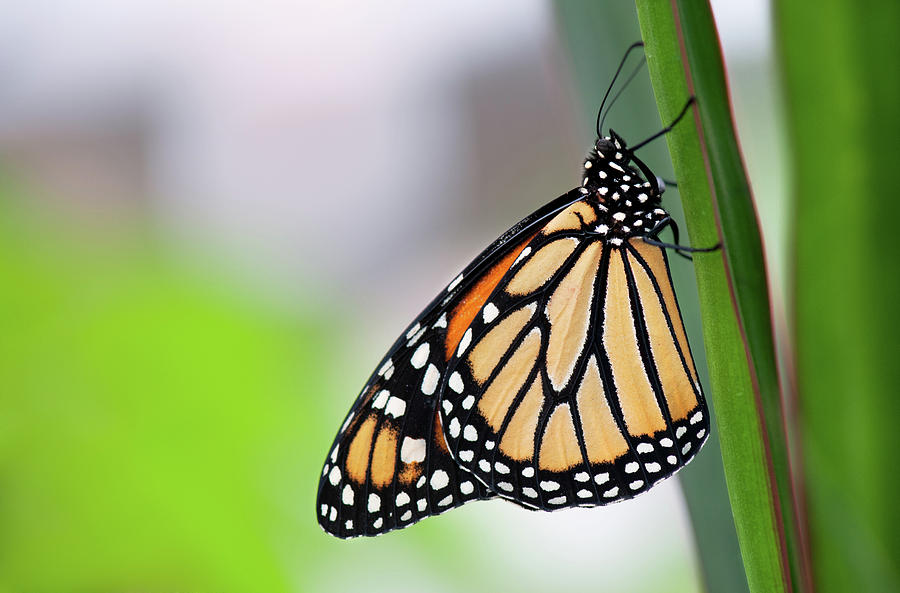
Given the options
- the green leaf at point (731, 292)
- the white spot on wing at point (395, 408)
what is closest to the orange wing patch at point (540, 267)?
the white spot on wing at point (395, 408)

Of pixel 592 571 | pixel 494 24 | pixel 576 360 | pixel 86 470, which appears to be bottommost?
pixel 592 571

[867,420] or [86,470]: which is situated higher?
[867,420]

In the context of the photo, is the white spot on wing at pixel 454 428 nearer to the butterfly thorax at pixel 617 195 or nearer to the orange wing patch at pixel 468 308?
the orange wing patch at pixel 468 308

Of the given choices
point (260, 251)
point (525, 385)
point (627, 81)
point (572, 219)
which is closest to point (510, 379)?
point (525, 385)

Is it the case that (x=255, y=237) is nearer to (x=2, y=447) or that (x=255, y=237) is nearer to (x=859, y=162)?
(x=2, y=447)

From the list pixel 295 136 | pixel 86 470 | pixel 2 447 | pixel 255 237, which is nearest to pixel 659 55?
pixel 86 470

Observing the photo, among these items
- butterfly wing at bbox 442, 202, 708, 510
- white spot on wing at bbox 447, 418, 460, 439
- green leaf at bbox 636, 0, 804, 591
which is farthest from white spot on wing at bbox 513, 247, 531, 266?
green leaf at bbox 636, 0, 804, 591

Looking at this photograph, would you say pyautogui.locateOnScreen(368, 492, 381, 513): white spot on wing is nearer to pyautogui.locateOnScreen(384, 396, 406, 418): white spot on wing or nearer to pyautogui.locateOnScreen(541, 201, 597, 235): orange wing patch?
pyautogui.locateOnScreen(384, 396, 406, 418): white spot on wing

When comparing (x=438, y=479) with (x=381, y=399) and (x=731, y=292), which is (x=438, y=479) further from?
(x=731, y=292)
